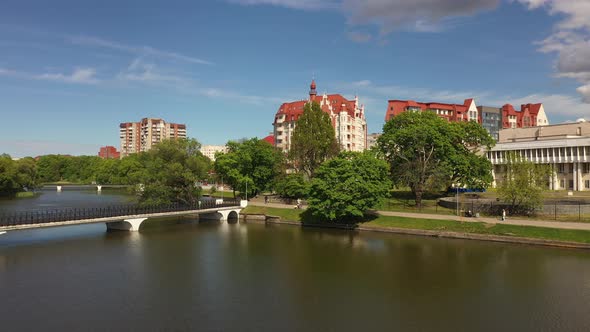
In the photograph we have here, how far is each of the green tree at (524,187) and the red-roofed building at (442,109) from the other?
265 ft

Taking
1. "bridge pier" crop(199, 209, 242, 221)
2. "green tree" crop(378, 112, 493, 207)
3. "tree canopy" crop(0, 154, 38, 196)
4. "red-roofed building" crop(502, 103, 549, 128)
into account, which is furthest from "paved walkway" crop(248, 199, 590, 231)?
"red-roofed building" crop(502, 103, 549, 128)

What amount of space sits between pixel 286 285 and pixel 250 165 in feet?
172

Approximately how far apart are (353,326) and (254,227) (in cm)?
4149

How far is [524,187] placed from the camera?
56.8 meters

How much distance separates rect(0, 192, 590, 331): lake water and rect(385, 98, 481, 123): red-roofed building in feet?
303

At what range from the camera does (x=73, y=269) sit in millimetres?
37719

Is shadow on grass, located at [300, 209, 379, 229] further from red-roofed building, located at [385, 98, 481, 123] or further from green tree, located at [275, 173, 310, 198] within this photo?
red-roofed building, located at [385, 98, 481, 123]

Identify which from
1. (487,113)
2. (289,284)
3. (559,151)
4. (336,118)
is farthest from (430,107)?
(289,284)

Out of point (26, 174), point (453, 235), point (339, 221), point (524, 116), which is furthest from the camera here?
point (524, 116)

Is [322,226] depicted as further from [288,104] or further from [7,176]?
[7,176]

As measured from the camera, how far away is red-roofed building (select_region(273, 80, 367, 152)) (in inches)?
4651

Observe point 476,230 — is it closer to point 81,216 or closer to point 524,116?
point 81,216

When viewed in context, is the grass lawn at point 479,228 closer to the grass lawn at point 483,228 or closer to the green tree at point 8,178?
the grass lawn at point 483,228

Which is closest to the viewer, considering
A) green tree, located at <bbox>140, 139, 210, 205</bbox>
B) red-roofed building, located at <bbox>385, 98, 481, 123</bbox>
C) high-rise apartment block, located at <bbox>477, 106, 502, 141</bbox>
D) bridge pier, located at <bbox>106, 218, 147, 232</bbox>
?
bridge pier, located at <bbox>106, 218, 147, 232</bbox>
